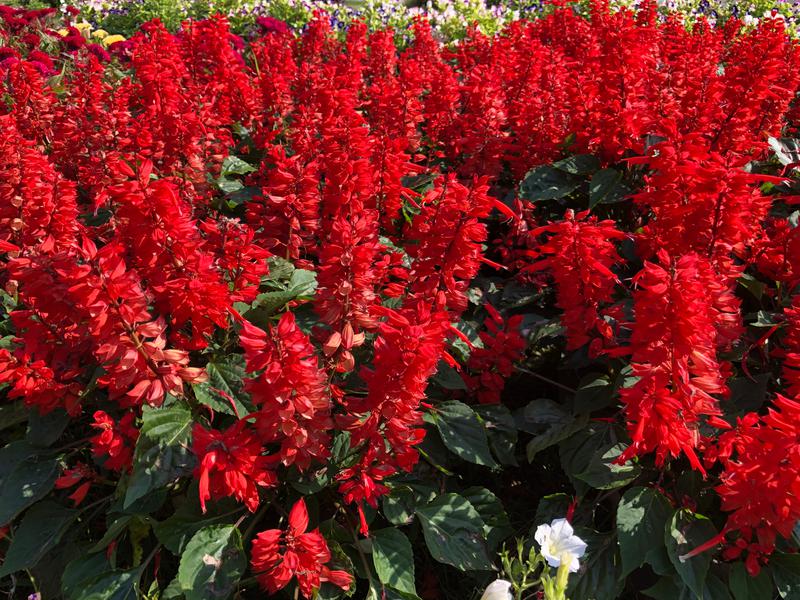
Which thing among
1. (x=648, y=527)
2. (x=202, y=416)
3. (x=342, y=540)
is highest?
(x=202, y=416)

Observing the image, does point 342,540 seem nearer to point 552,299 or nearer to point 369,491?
point 369,491

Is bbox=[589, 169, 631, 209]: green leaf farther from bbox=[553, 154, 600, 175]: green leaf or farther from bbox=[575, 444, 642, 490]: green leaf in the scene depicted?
bbox=[575, 444, 642, 490]: green leaf

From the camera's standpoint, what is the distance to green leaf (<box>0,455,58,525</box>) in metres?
2.50

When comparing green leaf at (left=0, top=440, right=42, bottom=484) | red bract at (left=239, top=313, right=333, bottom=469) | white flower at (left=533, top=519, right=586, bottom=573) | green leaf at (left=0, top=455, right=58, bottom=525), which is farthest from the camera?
green leaf at (left=0, top=440, right=42, bottom=484)

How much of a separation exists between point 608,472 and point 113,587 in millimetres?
1747

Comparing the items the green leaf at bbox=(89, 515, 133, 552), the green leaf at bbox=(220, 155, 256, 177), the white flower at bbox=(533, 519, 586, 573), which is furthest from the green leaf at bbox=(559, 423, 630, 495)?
the green leaf at bbox=(220, 155, 256, 177)

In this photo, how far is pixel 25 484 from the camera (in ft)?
8.35

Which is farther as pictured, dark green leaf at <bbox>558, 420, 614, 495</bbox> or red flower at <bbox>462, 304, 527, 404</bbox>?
red flower at <bbox>462, 304, 527, 404</bbox>

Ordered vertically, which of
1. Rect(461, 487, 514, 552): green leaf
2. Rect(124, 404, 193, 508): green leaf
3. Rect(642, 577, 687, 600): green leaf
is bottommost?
Rect(461, 487, 514, 552): green leaf

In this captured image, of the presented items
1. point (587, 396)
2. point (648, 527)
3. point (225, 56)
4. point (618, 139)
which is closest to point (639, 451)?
point (648, 527)

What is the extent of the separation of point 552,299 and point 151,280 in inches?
80.6

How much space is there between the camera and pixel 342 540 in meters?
2.46

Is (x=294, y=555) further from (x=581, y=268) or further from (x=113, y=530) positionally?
(x=581, y=268)

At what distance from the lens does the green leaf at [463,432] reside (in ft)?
8.32
